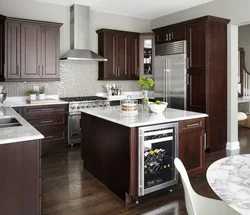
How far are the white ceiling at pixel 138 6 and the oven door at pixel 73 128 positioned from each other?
7.77ft

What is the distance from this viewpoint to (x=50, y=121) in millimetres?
4879

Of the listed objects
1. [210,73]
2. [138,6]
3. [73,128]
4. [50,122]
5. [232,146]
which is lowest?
[232,146]

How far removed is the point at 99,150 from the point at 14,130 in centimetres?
133

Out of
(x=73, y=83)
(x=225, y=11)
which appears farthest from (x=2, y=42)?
(x=225, y=11)

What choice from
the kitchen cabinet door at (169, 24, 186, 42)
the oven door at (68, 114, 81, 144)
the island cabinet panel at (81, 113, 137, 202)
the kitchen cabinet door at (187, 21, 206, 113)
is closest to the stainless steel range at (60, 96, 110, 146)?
the oven door at (68, 114, 81, 144)

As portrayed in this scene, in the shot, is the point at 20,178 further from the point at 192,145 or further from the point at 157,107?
the point at 192,145

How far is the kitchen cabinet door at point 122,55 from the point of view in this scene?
19.7 feet

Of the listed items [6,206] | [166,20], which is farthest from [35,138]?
[166,20]

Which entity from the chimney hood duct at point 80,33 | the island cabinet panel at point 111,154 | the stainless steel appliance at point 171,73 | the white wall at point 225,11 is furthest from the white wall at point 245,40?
the island cabinet panel at point 111,154

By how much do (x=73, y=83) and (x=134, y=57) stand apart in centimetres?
162

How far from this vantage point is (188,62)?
513 cm

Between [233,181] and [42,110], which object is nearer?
[233,181]

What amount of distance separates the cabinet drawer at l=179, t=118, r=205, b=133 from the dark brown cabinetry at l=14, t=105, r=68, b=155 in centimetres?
262

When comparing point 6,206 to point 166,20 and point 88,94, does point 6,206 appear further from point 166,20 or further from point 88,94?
point 166,20
